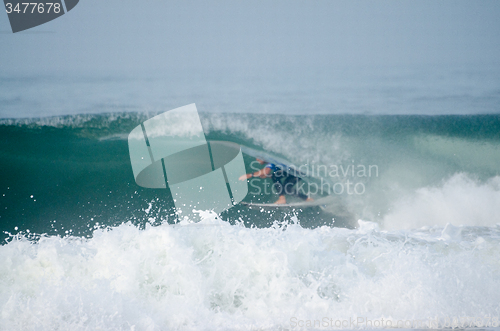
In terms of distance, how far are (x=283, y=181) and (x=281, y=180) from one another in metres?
0.03

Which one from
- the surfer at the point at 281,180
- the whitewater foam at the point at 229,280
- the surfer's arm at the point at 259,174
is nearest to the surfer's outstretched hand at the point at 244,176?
the surfer's arm at the point at 259,174

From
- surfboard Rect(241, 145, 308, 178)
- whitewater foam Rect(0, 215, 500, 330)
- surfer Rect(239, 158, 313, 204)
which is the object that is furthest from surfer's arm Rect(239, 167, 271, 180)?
whitewater foam Rect(0, 215, 500, 330)

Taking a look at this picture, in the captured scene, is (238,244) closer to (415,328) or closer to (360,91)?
(415,328)

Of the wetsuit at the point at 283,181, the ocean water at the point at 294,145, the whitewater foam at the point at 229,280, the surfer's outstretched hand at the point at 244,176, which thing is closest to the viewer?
the whitewater foam at the point at 229,280

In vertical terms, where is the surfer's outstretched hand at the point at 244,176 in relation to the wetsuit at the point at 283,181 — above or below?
above

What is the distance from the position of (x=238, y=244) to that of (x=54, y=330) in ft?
3.60

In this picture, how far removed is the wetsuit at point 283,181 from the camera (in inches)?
180

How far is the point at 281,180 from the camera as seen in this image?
4.61 m

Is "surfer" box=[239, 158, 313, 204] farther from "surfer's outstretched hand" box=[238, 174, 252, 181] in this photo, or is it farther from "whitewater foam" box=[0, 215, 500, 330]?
"whitewater foam" box=[0, 215, 500, 330]

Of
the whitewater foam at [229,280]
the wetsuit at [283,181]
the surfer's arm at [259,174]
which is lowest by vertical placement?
the wetsuit at [283,181]

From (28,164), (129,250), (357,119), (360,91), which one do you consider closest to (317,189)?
(357,119)

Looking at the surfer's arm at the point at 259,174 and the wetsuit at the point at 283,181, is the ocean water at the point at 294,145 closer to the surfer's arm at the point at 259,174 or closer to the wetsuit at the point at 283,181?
the surfer's arm at the point at 259,174

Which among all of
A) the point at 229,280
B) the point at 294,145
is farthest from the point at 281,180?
the point at 229,280

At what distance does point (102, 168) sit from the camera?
4758mm
